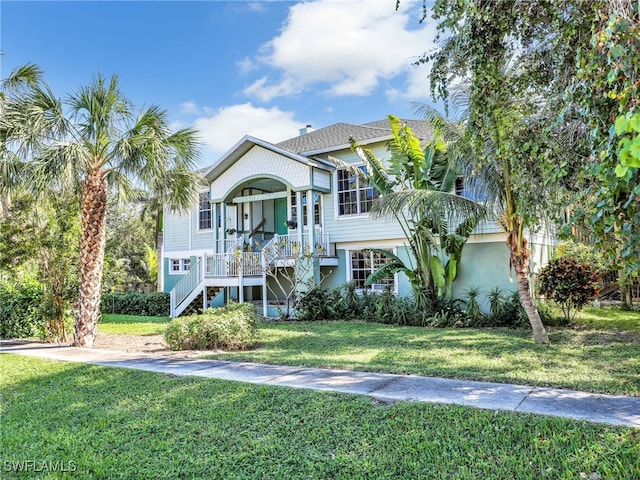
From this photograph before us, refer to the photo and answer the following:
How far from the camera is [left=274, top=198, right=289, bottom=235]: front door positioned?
2058cm

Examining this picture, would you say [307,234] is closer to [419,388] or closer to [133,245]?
[419,388]

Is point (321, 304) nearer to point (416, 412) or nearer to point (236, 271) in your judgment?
point (236, 271)

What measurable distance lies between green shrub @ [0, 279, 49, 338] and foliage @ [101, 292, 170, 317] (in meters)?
8.60

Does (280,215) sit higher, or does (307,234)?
(280,215)

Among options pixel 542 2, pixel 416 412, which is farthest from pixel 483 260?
pixel 416 412

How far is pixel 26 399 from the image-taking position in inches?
251

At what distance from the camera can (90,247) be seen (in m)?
10.5

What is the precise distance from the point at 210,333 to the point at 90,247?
3.85 m

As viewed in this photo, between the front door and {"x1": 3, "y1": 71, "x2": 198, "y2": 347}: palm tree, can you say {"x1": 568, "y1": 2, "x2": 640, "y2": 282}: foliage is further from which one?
the front door

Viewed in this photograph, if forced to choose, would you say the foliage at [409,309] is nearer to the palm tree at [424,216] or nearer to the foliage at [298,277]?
the foliage at [298,277]

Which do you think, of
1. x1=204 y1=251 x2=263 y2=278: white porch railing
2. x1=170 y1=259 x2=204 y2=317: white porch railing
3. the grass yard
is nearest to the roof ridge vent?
x1=204 y1=251 x2=263 y2=278: white porch railing

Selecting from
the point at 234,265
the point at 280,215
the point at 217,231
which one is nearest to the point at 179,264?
the point at 217,231

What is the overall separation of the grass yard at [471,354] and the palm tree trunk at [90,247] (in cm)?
402

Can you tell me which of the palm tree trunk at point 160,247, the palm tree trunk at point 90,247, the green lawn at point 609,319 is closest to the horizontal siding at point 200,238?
the palm tree trunk at point 160,247
